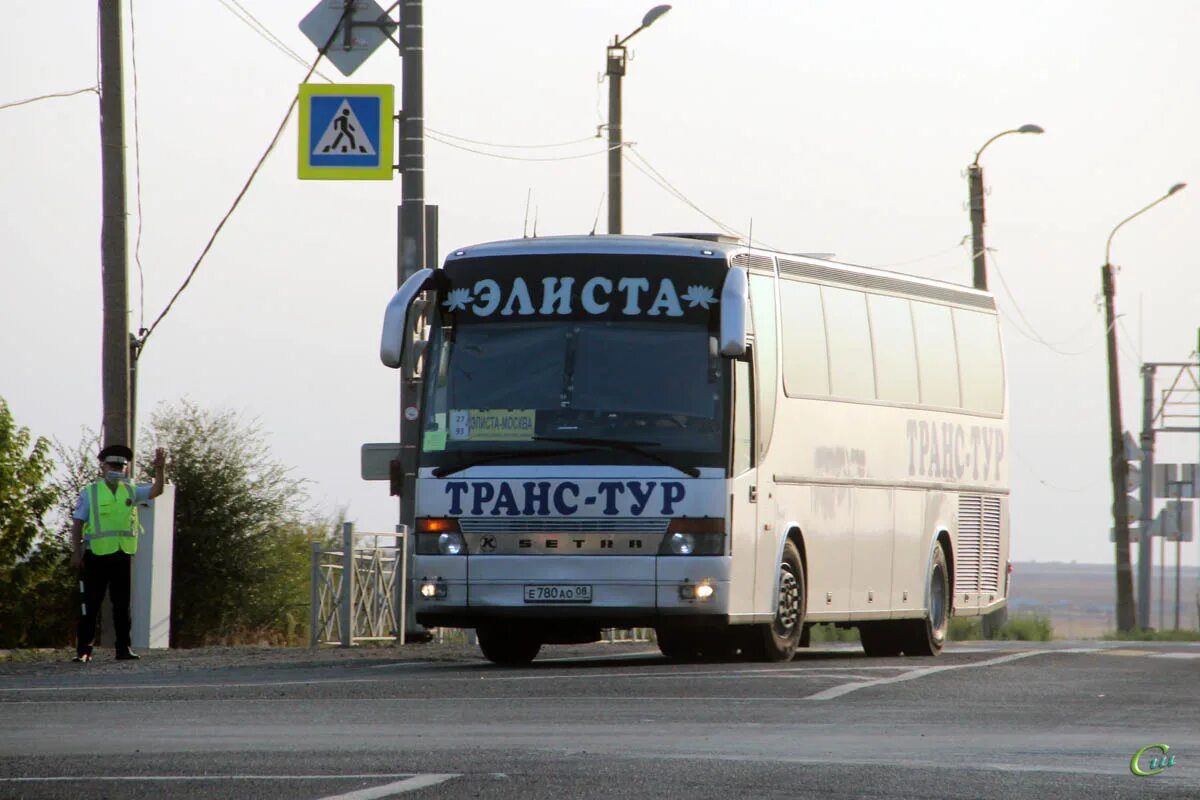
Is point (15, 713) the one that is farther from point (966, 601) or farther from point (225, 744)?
point (966, 601)

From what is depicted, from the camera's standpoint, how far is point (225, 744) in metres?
11.4

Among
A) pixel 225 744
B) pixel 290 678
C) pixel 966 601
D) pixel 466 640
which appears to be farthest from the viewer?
pixel 466 640

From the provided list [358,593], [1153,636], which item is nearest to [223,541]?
[358,593]

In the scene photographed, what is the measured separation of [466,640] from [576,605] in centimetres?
794

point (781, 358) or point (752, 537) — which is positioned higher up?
point (781, 358)

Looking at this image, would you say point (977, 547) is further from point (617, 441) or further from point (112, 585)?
point (112, 585)

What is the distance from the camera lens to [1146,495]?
5650 centimetres

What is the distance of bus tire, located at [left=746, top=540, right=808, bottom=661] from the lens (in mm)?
19047

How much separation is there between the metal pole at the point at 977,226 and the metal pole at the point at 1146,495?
15211mm

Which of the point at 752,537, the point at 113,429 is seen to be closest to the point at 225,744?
the point at 752,537

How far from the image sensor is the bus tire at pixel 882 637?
881 inches

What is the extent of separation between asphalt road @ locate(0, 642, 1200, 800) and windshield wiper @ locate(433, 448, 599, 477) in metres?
1.50

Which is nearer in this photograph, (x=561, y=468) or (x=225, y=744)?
(x=225, y=744)

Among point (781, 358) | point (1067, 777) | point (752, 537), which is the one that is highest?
point (781, 358)
